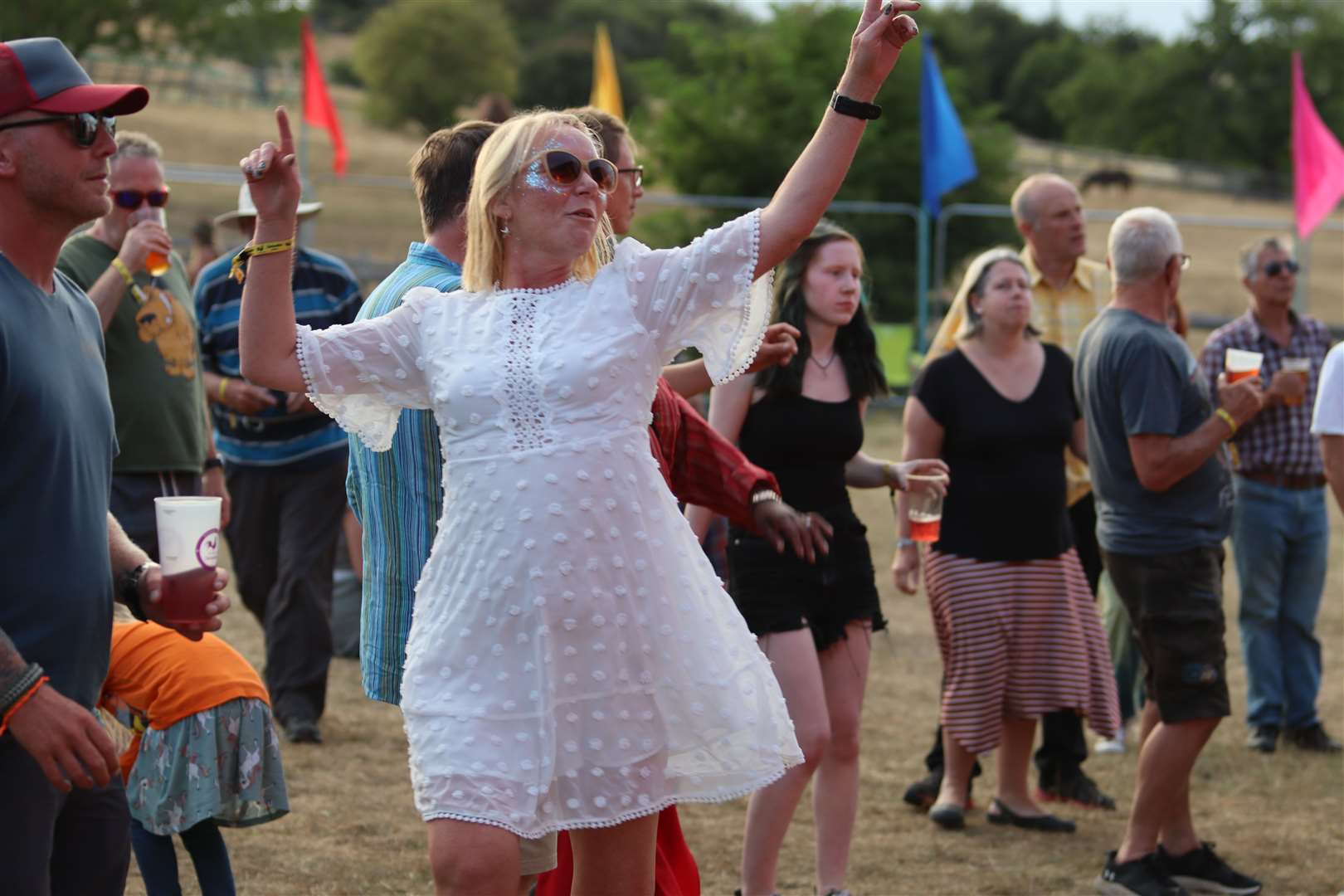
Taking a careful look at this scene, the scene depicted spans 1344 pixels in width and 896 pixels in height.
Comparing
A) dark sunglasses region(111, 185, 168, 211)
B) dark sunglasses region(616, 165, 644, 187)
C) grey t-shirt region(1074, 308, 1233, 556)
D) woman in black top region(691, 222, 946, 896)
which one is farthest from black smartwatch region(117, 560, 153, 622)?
grey t-shirt region(1074, 308, 1233, 556)

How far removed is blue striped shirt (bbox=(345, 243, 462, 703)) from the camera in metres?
3.52

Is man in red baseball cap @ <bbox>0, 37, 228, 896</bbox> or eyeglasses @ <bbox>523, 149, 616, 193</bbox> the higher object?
eyeglasses @ <bbox>523, 149, 616, 193</bbox>

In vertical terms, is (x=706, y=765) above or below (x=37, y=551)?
below

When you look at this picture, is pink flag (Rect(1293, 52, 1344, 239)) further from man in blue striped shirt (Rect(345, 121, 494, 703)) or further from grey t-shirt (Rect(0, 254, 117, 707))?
grey t-shirt (Rect(0, 254, 117, 707))

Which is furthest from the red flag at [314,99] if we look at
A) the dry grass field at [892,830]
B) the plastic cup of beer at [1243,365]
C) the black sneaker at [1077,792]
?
the plastic cup of beer at [1243,365]

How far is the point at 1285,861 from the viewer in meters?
5.53

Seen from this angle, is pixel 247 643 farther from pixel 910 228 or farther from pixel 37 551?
pixel 910 228

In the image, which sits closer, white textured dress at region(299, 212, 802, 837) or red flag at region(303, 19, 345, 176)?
white textured dress at region(299, 212, 802, 837)

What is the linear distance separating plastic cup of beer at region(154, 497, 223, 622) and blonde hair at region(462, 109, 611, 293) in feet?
2.38

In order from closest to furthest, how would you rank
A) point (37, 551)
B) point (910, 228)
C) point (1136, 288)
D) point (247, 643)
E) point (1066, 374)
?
1. point (37, 551)
2. point (1136, 288)
3. point (1066, 374)
4. point (247, 643)
5. point (910, 228)

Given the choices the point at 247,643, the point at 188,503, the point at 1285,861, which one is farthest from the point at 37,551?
the point at 247,643

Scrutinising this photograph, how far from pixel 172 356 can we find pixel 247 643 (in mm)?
3182

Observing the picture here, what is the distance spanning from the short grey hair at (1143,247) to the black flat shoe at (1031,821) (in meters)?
2.01

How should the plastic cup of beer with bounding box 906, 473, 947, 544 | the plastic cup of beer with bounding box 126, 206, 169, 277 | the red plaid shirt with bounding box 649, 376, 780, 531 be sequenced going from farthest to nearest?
the plastic cup of beer with bounding box 126, 206, 169, 277 → the plastic cup of beer with bounding box 906, 473, 947, 544 → the red plaid shirt with bounding box 649, 376, 780, 531
